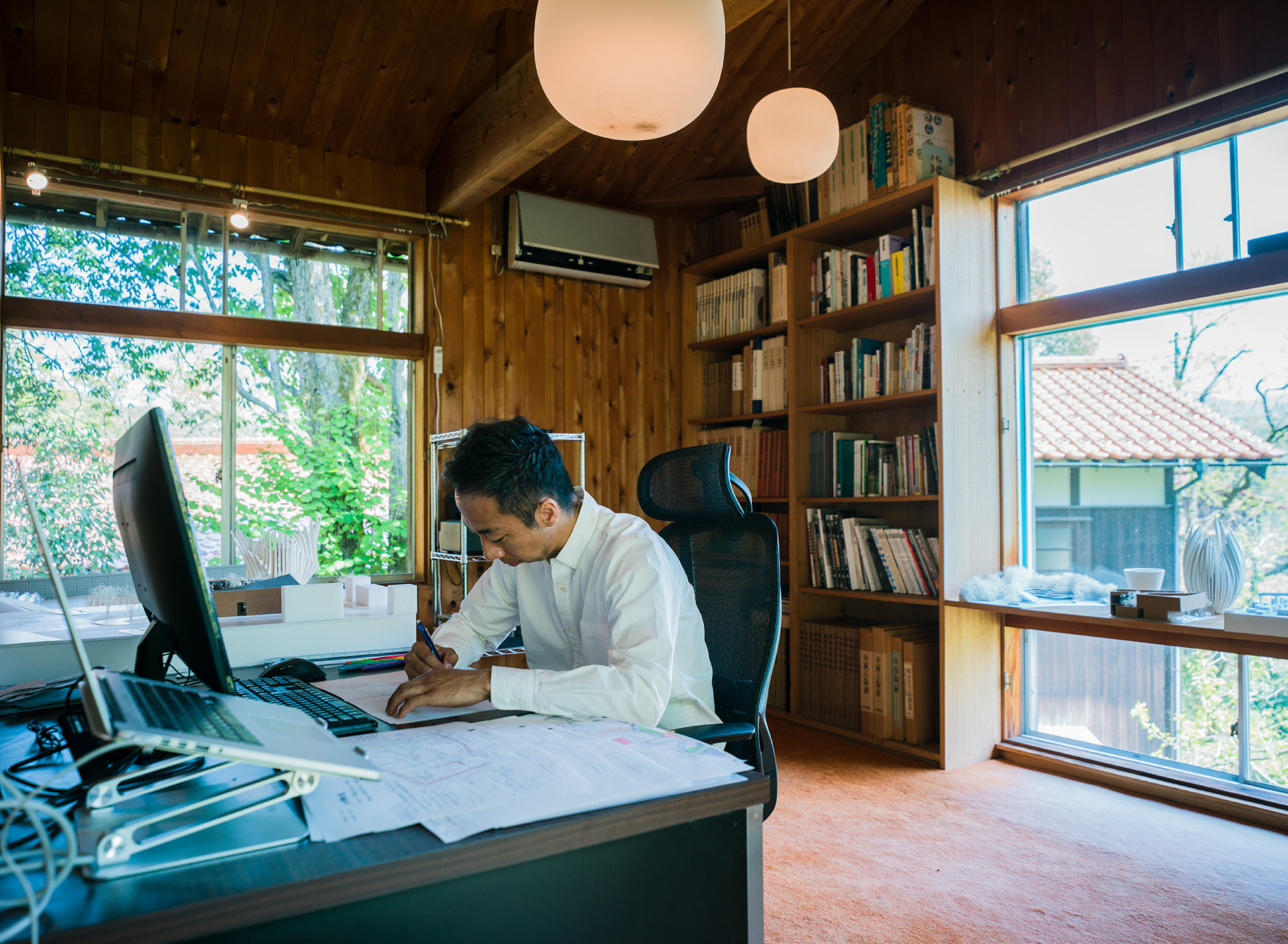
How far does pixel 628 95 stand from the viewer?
1693 millimetres

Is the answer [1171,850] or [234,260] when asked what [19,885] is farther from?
[234,260]

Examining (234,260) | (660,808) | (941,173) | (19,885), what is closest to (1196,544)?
(941,173)

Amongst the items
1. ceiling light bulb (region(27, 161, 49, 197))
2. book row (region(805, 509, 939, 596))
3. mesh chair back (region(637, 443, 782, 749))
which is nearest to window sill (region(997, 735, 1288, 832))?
book row (region(805, 509, 939, 596))

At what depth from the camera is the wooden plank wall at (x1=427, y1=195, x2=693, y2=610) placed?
4.34m

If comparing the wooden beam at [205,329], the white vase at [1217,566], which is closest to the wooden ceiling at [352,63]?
the wooden beam at [205,329]

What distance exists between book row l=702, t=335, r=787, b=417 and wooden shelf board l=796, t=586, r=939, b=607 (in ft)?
3.00

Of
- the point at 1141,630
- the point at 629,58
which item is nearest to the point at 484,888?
the point at 629,58

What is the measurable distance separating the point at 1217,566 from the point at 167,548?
310cm

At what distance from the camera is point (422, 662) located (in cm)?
172

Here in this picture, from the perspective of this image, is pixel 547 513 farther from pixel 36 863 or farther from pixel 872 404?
pixel 872 404

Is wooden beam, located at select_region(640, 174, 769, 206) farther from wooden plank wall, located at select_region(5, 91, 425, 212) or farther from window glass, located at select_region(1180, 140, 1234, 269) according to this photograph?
window glass, located at select_region(1180, 140, 1234, 269)

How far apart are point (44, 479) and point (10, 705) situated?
257 centimetres

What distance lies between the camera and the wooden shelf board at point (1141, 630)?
105 inches

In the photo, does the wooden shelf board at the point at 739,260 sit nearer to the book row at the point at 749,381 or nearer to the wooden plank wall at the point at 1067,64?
the book row at the point at 749,381
